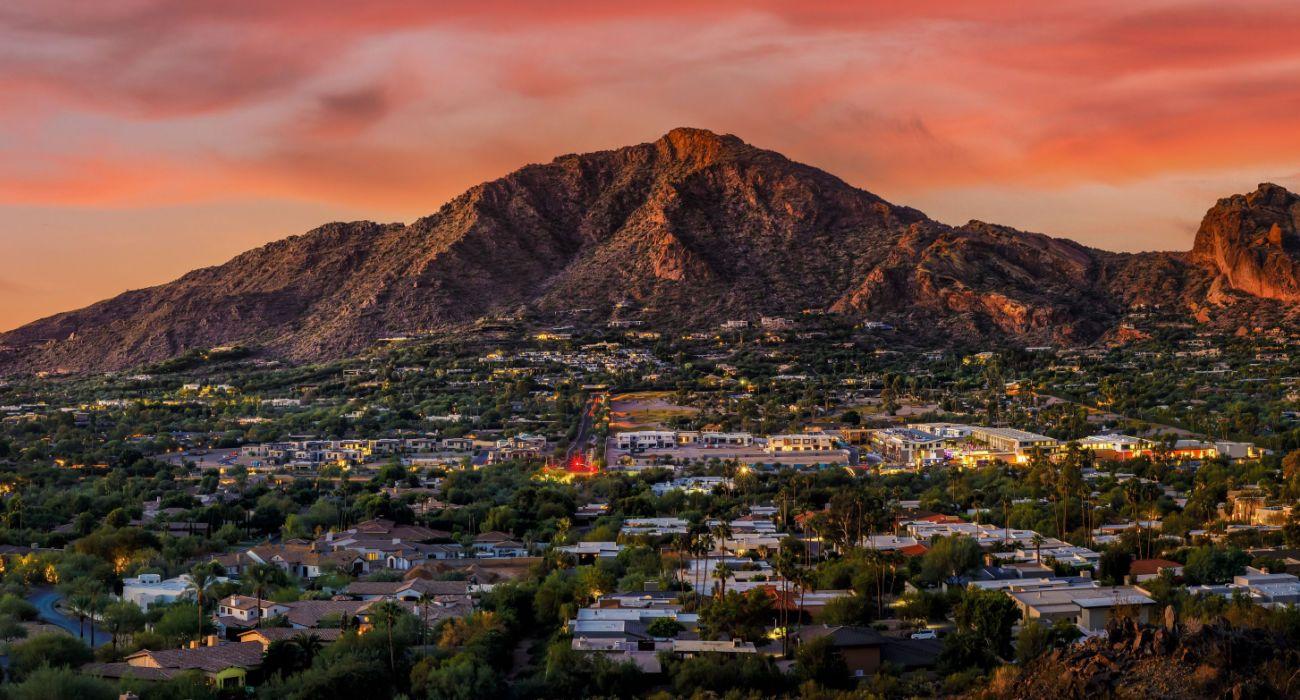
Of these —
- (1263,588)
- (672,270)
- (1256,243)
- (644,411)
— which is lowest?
(1263,588)

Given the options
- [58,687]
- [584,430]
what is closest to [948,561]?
[58,687]

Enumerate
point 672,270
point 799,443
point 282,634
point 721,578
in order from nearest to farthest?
point 282,634 → point 721,578 → point 799,443 → point 672,270

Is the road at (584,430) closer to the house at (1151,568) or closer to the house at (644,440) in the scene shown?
the house at (644,440)

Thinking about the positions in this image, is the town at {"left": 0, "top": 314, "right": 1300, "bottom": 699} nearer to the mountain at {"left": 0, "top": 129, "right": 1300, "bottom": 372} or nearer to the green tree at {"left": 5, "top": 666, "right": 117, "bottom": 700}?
the green tree at {"left": 5, "top": 666, "right": 117, "bottom": 700}

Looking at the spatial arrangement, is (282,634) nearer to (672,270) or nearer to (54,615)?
(54,615)

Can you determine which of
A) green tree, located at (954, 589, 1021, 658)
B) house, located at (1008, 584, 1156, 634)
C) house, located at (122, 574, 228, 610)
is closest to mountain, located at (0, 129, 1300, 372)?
house, located at (1008, 584, 1156, 634)

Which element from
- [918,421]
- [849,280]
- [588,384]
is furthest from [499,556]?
[849,280]

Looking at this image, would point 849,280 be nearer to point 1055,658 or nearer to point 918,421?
point 918,421
